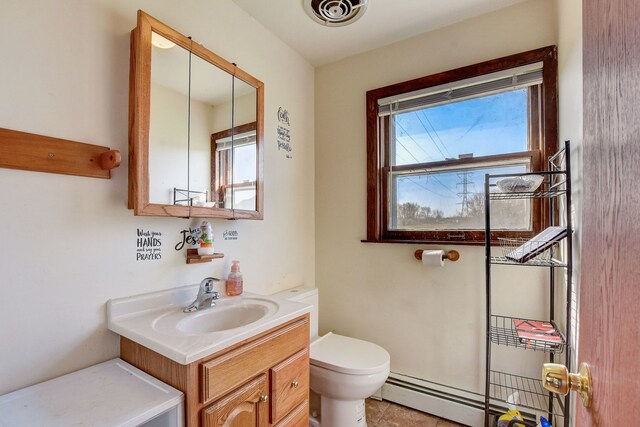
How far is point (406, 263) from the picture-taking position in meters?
1.88

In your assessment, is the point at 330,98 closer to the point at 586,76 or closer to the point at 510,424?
the point at 586,76

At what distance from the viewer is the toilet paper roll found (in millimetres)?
1679

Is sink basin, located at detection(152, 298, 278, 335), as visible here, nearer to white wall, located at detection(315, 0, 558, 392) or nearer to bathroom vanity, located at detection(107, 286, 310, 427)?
bathroom vanity, located at detection(107, 286, 310, 427)

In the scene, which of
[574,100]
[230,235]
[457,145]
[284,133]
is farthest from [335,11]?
[230,235]

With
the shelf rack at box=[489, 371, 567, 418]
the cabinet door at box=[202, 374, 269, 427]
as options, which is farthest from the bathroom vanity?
the shelf rack at box=[489, 371, 567, 418]

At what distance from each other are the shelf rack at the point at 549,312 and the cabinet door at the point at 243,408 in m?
1.07

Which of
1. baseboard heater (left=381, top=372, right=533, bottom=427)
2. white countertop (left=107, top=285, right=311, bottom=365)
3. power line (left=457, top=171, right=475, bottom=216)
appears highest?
power line (left=457, top=171, right=475, bottom=216)

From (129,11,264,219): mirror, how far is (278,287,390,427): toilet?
2.89 feet

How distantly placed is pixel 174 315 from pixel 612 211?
1.32 m

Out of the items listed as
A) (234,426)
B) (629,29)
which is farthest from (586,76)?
(234,426)

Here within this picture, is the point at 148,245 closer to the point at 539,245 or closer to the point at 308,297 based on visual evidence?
the point at 308,297

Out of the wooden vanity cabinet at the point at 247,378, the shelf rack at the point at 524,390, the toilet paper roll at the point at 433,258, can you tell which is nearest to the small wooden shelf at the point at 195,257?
the wooden vanity cabinet at the point at 247,378

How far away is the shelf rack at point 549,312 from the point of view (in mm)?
1251

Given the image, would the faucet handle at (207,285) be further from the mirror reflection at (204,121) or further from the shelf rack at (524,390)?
the shelf rack at (524,390)
